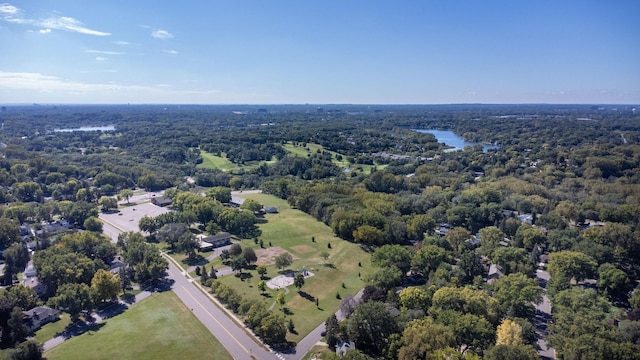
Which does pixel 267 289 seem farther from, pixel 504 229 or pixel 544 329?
pixel 504 229

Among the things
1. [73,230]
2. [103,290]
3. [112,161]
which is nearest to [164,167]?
[112,161]

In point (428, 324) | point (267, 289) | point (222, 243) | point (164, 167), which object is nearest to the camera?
point (428, 324)

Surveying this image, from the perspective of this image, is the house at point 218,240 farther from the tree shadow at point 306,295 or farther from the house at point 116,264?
the tree shadow at point 306,295

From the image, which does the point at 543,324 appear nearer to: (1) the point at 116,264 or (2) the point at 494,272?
(2) the point at 494,272

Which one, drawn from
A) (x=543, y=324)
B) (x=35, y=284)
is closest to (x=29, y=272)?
(x=35, y=284)

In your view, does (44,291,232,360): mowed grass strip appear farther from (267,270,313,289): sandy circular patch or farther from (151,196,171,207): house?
(151,196,171,207): house

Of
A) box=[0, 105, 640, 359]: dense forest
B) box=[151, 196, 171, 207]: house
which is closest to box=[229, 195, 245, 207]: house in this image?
box=[0, 105, 640, 359]: dense forest
